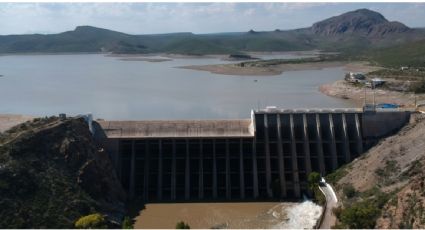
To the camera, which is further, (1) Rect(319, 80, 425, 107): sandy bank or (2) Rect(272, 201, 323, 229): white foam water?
(1) Rect(319, 80, 425, 107): sandy bank

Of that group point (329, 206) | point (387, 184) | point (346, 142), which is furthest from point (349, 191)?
point (346, 142)

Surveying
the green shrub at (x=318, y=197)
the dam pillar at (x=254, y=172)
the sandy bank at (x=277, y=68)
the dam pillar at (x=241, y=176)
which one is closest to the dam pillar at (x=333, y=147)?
the green shrub at (x=318, y=197)

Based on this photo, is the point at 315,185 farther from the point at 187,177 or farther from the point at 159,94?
the point at 159,94

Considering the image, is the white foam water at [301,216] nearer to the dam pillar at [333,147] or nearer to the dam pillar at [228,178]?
the dam pillar at [333,147]

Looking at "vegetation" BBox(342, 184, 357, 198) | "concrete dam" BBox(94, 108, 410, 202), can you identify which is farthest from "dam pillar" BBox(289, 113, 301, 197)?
"vegetation" BBox(342, 184, 357, 198)

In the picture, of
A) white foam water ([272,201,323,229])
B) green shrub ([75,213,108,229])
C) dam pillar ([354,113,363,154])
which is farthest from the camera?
dam pillar ([354,113,363,154])

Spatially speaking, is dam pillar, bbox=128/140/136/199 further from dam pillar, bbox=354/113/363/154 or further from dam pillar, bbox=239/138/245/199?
dam pillar, bbox=354/113/363/154

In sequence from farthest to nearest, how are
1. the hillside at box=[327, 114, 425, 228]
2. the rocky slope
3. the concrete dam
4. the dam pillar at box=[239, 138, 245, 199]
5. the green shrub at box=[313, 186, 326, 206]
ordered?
the concrete dam < the dam pillar at box=[239, 138, 245, 199] < the green shrub at box=[313, 186, 326, 206] < the rocky slope < the hillside at box=[327, 114, 425, 228]
